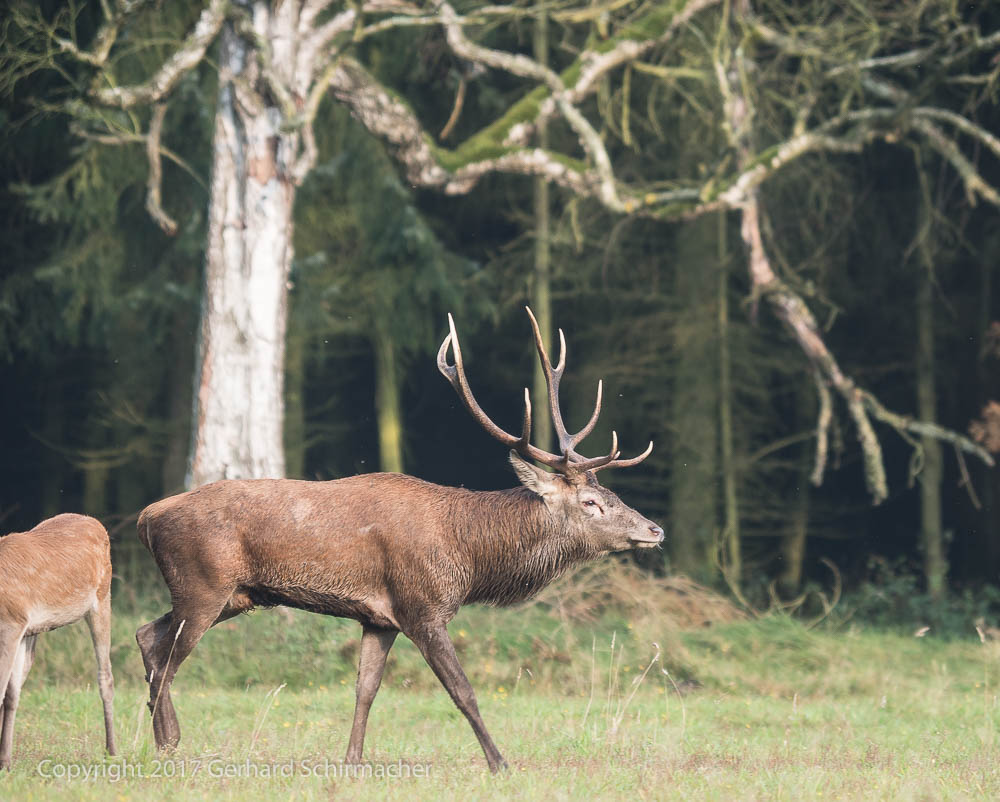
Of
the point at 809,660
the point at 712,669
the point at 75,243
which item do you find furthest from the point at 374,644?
the point at 75,243

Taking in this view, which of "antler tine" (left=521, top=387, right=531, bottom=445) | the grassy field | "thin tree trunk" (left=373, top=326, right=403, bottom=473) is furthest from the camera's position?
"thin tree trunk" (left=373, top=326, right=403, bottom=473)

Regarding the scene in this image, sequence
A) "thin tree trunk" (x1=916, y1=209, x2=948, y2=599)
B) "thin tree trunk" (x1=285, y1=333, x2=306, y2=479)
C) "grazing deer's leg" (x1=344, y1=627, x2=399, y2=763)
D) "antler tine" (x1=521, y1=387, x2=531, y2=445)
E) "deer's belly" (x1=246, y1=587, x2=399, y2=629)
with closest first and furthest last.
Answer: "antler tine" (x1=521, y1=387, x2=531, y2=445)
"grazing deer's leg" (x1=344, y1=627, x2=399, y2=763)
"deer's belly" (x1=246, y1=587, x2=399, y2=629)
"thin tree trunk" (x1=916, y1=209, x2=948, y2=599)
"thin tree trunk" (x1=285, y1=333, x2=306, y2=479)

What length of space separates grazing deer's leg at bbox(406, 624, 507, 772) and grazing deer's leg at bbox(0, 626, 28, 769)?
194 cm

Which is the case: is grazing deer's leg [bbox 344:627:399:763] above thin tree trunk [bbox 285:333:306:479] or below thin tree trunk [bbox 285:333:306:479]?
below

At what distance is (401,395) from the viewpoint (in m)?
22.8

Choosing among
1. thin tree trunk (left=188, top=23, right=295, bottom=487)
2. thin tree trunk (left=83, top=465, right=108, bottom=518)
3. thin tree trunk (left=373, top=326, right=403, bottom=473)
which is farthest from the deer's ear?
thin tree trunk (left=83, top=465, right=108, bottom=518)

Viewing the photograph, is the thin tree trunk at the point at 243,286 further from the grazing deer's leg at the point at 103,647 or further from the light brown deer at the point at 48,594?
the grazing deer's leg at the point at 103,647

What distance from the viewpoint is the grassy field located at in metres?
6.87

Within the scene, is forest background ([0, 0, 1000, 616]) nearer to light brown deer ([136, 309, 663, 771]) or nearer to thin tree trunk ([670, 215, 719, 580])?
thin tree trunk ([670, 215, 719, 580])

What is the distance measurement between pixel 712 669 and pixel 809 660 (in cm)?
104

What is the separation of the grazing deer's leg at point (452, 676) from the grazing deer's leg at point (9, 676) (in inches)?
76.4

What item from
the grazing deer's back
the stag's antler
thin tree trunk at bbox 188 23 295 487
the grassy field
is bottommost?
the grassy field

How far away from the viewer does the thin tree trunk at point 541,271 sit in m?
17.2

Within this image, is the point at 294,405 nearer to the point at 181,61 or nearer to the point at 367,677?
the point at 181,61
